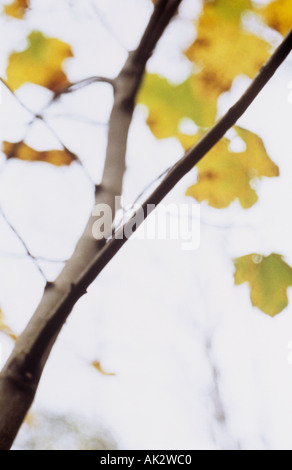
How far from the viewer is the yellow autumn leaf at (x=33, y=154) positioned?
2.69 feet

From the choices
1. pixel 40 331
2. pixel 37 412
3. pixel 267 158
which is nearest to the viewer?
pixel 40 331

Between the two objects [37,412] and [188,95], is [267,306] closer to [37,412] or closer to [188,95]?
[188,95]

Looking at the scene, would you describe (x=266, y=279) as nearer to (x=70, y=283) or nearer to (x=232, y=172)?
(x=232, y=172)

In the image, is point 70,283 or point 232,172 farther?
point 232,172

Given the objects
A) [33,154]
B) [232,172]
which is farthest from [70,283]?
[232,172]

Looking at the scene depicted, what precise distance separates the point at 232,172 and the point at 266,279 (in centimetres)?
27

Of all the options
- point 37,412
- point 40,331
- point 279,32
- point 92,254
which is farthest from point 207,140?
point 37,412

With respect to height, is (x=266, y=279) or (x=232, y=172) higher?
(x=232, y=172)

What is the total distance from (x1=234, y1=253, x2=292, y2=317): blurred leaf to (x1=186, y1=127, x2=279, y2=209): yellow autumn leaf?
5.5 inches

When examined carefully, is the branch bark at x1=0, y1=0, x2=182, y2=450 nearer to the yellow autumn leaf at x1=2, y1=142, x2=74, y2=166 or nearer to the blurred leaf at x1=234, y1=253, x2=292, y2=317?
the yellow autumn leaf at x1=2, y1=142, x2=74, y2=166

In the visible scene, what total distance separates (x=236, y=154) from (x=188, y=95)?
0.18 meters

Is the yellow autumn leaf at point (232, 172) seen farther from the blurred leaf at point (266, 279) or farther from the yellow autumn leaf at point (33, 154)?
the yellow autumn leaf at point (33, 154)

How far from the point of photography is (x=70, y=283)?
553mm
